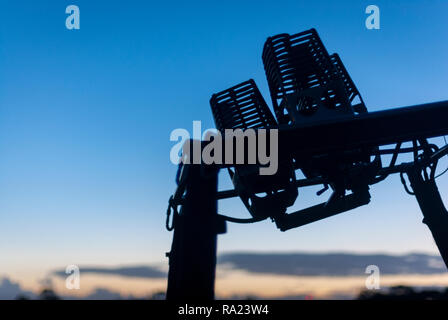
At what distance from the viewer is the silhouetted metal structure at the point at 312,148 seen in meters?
3.03

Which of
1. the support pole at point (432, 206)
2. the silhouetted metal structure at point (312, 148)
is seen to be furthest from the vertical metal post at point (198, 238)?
the support pole at point (432, 206)

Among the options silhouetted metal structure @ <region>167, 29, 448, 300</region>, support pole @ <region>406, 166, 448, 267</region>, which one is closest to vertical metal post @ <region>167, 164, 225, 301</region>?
silhouetted metal structure @ <region>167, 29, 448, 300</region>

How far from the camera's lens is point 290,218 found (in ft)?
19.9

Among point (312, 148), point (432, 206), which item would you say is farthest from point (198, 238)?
point (432, 206)

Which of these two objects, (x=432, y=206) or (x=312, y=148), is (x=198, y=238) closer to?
(x=312, y=148)

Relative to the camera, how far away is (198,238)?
9.05ft

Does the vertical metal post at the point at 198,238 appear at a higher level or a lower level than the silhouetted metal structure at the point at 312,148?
lower

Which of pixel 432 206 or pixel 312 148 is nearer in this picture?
pixel 312 148

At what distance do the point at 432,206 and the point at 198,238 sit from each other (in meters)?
4.68

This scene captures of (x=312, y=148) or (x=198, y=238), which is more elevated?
(x=312, y=148)

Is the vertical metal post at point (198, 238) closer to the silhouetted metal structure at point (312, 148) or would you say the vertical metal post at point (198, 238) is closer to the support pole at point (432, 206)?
the silhouetted metal structure at point (312, 148)

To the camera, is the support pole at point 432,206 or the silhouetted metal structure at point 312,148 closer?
the silhouetted metal structure at point 312,148
